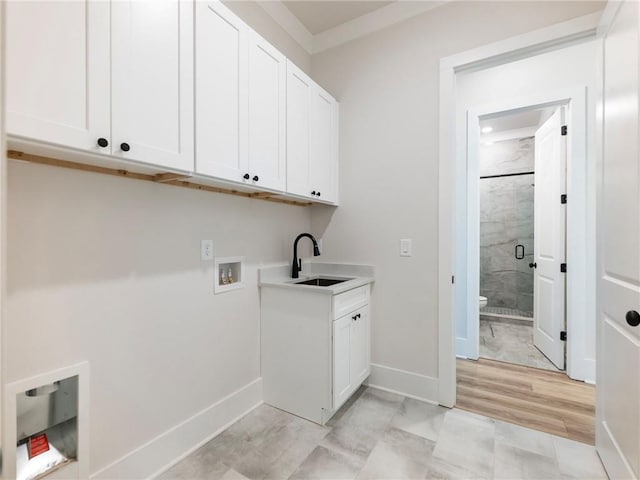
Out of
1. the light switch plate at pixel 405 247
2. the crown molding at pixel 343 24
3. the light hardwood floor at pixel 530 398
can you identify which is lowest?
the light hardwood floor at pixel 530 398

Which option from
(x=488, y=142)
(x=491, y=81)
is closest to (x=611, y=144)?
(x=491, y=81)

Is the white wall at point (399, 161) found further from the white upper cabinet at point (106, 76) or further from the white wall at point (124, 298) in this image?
the white upper cabinet at point (106, 76)

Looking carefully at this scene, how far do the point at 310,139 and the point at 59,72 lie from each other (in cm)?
151

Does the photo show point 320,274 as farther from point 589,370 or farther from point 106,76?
point 589,370

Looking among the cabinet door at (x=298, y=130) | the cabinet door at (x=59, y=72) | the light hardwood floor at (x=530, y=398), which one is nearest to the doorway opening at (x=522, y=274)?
the light hardwood floor at (x=530, y=398)

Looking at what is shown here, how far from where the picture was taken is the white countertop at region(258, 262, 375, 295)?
6.50 ft

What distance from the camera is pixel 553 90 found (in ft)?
8.91

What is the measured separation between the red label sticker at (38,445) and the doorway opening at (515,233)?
340cm

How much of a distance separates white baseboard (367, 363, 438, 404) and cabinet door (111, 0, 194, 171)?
6.70 feet

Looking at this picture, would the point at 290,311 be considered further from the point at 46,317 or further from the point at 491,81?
the point at 491,81

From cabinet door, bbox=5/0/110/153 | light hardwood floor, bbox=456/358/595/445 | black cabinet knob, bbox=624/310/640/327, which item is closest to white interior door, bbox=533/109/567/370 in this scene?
light hardwood floor, bbox=456/358/595/445

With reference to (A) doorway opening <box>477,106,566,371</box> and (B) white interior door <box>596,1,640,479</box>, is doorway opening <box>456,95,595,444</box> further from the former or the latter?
(B) white interior door <box>596,1,640,479</box>

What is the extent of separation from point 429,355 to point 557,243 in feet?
5.73

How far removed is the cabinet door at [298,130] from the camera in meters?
2.02
